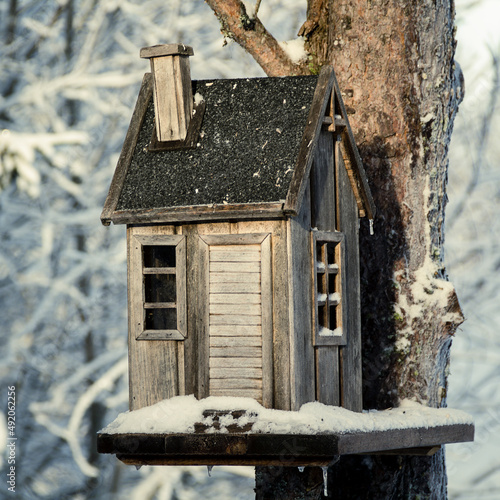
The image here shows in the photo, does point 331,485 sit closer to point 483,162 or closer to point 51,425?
point 51,425

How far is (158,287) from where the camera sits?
11.0 ft

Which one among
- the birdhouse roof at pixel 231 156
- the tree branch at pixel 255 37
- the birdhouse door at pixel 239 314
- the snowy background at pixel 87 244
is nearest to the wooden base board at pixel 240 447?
the birdhouse door at pixel 239 314

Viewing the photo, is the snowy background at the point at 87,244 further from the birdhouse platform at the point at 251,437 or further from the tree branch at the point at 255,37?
the birdhouse platform at the point at 251,437

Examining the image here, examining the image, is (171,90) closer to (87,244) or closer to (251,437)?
(251,437)

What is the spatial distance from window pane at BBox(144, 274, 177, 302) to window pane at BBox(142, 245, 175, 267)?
56mm

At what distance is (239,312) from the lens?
3100mm

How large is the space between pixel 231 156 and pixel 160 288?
0.65 meters

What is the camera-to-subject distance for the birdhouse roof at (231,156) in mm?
3049

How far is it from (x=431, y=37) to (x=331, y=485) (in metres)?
2.44

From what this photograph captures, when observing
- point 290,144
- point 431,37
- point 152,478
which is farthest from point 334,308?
point 152,478

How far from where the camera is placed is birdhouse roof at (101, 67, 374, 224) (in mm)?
3049

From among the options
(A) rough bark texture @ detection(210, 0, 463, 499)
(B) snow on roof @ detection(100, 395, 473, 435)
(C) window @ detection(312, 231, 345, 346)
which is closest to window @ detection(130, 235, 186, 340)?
(B) snow on roof @ detection(100, 395, 473, 435)

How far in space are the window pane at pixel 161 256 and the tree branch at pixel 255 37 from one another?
1442 mm

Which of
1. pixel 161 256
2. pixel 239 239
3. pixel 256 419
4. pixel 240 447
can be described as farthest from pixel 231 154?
pixel 240 447
